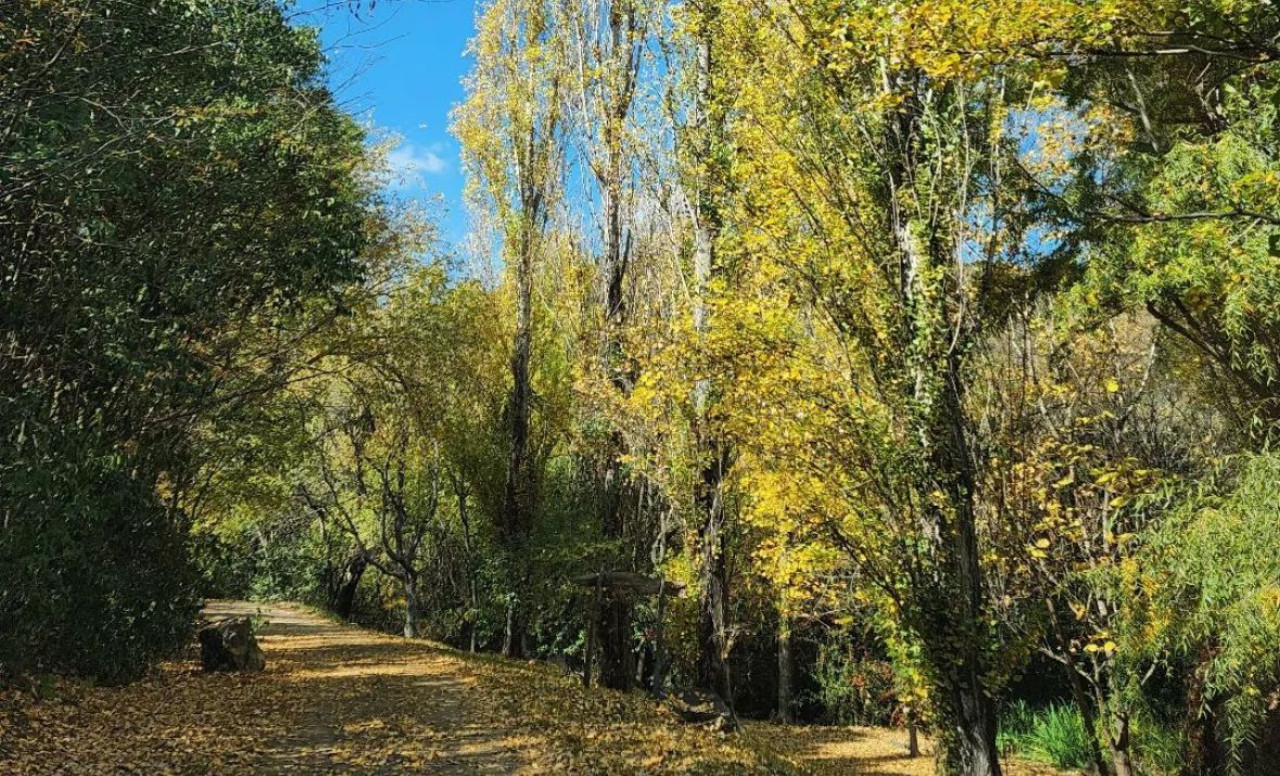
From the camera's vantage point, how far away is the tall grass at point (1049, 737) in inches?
509

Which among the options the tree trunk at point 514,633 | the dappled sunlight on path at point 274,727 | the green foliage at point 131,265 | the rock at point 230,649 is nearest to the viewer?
the green foliage at point 131,265

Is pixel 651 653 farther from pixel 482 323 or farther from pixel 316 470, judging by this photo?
pixel 316 470

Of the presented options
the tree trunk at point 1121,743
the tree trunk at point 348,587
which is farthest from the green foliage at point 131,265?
the tree trunk at point 348,587

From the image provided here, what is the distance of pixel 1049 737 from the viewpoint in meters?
13.6

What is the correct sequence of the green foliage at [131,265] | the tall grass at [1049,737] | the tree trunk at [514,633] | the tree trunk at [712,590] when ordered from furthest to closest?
1. the tree trunk at [514,633]
2. the tall grass at [1049,737]
3. the tree trunk at [712,590]
4. the green foliage at [131,265]

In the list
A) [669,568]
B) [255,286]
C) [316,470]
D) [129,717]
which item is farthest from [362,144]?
[316,470]

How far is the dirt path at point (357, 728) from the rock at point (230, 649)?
0.24 metres

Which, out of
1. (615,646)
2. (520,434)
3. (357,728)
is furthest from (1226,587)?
(520,434)

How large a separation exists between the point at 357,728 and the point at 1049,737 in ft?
37.8

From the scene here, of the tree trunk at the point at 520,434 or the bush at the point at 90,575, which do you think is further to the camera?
the tree trunk at the point at 520,434

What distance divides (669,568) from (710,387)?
565cm

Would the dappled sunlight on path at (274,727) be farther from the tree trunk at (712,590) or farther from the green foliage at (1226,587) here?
the green foliage at (1226,587)

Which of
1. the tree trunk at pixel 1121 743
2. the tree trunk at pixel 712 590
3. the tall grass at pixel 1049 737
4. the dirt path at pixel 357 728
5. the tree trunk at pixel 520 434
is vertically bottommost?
the tall grass at pixel 1049 737

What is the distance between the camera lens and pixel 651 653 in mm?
17938
